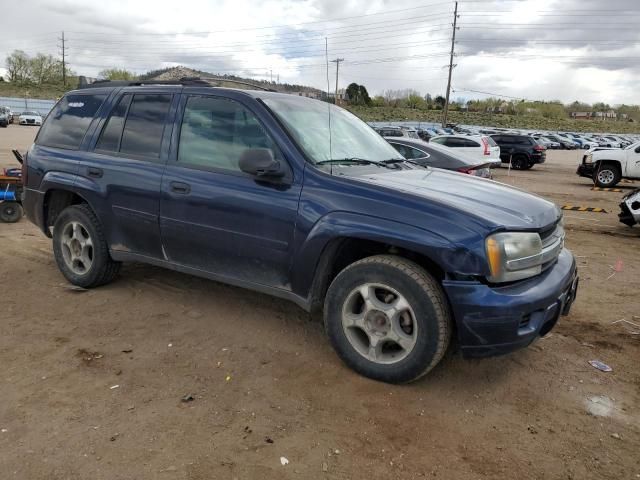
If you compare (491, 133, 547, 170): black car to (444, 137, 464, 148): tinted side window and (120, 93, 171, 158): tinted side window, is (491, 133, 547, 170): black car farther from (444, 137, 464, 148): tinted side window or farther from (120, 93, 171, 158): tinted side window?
(120, 93, 171, 158): tinted side window

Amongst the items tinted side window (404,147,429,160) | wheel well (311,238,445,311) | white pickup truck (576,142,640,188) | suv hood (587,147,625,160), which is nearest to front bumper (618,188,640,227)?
tinted side window (404,147,429,160)

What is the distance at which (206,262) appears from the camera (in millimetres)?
3941

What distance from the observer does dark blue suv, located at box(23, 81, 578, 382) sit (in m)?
3.04

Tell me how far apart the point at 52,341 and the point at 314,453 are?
2.28 m

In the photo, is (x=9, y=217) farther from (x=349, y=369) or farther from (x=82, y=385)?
(x=349, y=369)

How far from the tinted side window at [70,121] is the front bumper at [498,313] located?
3.51 metres

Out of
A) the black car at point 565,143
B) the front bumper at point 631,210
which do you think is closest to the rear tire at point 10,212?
the front bumper at point 631,210

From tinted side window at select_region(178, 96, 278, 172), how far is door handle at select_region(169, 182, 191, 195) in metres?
0.18

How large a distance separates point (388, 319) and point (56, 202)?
11.5ft

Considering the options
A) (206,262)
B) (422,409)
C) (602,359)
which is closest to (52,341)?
(206,262)

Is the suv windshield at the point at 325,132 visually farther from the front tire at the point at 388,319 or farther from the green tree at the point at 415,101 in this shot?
the green tree at the point at 415,101

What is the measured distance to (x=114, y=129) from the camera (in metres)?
4.50

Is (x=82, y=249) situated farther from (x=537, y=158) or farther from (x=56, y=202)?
(x=537, y=158)

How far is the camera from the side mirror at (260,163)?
3420mm
